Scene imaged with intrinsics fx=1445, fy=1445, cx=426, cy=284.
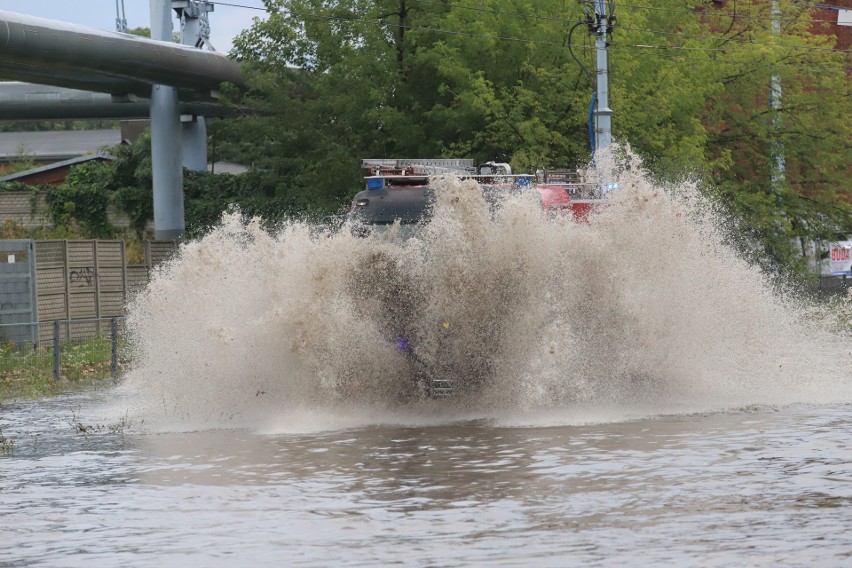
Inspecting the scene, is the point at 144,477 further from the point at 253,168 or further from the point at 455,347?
the point at 253,168

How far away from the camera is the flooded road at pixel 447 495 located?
9.15 meters

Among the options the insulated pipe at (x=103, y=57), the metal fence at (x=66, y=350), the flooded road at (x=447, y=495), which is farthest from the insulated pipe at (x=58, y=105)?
the flooded road at (x=447, y=495)

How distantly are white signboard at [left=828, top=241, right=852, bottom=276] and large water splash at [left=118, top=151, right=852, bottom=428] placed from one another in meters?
35.8

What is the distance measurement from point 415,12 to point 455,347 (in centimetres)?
2710

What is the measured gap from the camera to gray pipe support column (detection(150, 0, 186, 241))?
49625 mm

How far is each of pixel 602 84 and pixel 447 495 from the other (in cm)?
2063

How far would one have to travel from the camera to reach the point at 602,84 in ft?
101

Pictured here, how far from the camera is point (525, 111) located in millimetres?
39875

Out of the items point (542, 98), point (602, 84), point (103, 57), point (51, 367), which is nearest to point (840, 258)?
point (542, 98)

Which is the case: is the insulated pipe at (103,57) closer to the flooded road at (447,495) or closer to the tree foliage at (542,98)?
the tree foliage at (542,98)

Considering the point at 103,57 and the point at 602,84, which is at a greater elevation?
the point at 103,57

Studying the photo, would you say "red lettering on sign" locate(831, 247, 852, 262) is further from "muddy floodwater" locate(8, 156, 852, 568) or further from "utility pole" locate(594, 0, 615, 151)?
"muddy floodwater" locate(8, 156, 852, 568)

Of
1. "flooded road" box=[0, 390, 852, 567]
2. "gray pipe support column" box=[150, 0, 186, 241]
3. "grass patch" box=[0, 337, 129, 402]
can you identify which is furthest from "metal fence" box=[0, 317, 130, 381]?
"gray pipe support column" box=[150, 0, 186, 241]

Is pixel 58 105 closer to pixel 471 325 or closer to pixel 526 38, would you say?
pixel 526 38
